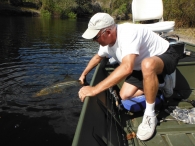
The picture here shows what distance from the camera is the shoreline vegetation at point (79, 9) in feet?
63.9

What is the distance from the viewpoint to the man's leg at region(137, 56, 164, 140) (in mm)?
2918

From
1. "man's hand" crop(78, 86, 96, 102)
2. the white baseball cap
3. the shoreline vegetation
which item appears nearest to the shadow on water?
"man's hand" crop(78, 86, 96, 102)

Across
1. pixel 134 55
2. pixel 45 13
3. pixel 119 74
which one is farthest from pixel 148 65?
pixel 45 13

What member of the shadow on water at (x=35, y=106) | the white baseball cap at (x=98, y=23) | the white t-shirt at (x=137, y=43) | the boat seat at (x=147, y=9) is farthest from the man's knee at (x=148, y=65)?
the boat seat at (x=147, y=9)

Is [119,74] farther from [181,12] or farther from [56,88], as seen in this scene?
[181,12]

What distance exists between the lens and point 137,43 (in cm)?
285

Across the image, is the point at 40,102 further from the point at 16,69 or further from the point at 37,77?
the point at 16,69

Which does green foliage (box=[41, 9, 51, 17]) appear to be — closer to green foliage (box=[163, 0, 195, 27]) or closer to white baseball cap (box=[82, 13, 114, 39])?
green foliage (box=[163, 0, 195, 27])

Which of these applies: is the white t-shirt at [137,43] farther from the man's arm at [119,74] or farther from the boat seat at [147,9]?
the boat seat at [147,9]

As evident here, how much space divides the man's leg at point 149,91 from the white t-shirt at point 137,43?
0.80 ft

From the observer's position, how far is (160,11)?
5719mm

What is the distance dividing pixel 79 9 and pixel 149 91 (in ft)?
200

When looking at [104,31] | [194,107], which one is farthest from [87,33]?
[194,107]

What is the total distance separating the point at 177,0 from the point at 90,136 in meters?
19.8
